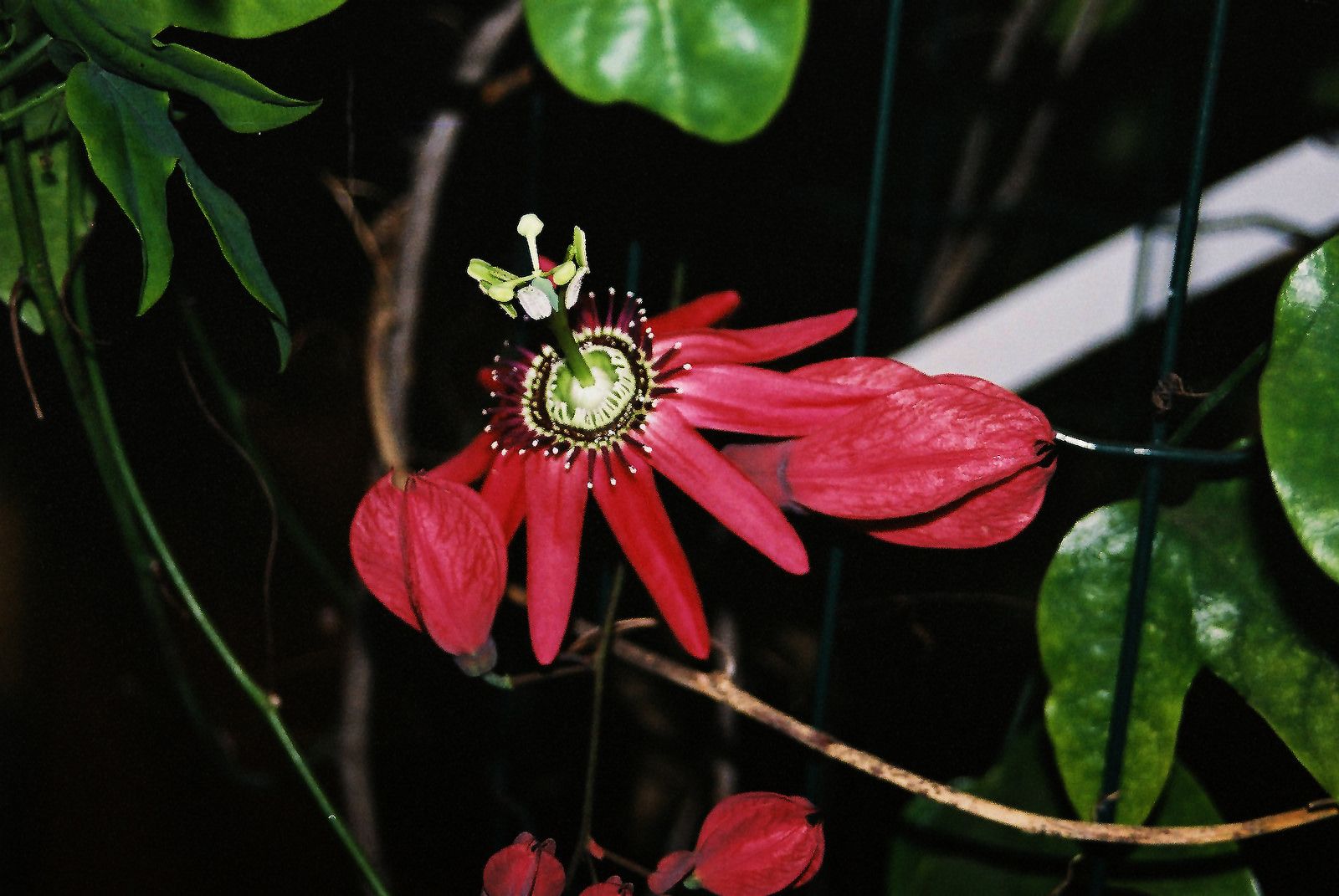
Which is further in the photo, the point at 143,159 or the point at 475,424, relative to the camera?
the point at 475,424

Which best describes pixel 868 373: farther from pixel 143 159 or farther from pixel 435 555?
pixel 143 159

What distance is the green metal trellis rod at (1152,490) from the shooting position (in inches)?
14.8

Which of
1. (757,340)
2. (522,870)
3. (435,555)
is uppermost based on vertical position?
(757,340)

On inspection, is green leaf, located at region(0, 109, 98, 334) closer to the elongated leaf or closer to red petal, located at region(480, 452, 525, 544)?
the elongated leaf

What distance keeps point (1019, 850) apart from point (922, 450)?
0.27 metres

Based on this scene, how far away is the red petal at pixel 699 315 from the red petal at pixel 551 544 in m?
0.07

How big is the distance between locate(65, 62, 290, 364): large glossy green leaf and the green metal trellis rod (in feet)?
1.10

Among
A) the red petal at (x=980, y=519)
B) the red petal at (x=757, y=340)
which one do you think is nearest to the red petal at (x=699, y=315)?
the red petal at (x=757, y=340)

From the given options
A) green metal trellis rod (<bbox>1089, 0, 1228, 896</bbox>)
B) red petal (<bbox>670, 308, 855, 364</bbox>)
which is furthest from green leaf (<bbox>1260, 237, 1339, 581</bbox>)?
red petal (<bbox>670, 308, 855, 364</bbox>)

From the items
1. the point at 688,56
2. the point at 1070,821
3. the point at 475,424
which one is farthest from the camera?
the point at 475,424

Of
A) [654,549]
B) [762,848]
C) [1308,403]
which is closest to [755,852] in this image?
[762,848]

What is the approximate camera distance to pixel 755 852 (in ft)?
1.33

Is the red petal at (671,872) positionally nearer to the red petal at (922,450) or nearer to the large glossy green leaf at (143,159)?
the red petal at (922,450)

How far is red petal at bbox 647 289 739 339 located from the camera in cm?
43
